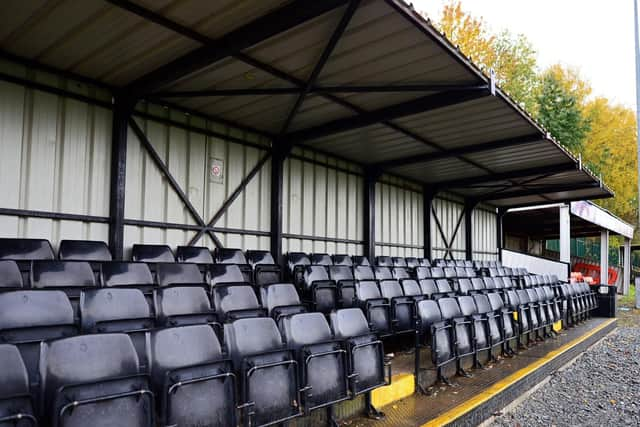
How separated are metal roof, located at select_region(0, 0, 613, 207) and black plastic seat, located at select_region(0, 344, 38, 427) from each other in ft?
10.2

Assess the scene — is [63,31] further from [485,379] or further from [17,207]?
[485,379]

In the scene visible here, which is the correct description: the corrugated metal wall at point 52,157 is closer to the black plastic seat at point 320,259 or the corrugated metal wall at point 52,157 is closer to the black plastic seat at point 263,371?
the black plastic seat at point 263,371

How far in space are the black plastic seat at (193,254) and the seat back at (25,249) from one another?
158cm

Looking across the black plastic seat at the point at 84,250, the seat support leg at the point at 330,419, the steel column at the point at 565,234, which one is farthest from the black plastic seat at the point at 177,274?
the steel column at the point at 565,234

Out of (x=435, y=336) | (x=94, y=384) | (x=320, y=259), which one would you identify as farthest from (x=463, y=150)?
(x=94, y=384)

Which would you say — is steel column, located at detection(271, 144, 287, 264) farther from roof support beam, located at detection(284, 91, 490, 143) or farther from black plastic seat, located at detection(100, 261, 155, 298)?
black plastic seat, located at detection(100, 261, 155, 298)

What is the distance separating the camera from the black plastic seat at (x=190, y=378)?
7.77ft

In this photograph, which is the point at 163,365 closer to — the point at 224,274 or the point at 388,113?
the point at 224,274

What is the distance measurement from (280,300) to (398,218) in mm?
7259

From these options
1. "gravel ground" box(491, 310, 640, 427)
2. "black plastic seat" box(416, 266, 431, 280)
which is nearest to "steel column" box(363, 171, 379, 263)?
"black plastic seat" box(416, 266, 431, 280)

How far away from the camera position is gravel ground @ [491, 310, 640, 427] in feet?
13.6

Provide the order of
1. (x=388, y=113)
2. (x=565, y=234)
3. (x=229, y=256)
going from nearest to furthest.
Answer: (x=229, y=256) < (x=388, y=113) < (x=565, y=234)

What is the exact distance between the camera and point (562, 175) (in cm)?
1087

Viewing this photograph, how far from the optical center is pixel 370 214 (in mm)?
9852
